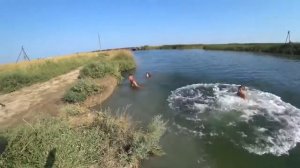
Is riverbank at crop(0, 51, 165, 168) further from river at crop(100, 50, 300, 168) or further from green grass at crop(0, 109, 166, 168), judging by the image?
river at crop(100, 50, 300, 168)

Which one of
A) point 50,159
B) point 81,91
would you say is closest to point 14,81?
point 81,91

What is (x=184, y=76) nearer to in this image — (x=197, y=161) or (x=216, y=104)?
(x=216, y=104)

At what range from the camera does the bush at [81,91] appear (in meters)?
18.3

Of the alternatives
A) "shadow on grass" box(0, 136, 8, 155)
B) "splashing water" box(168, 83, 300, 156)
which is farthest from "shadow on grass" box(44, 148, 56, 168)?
"splashing water" box(168, 83, 300, 156)

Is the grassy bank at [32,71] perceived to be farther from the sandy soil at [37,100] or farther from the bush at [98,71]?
the bush at [98,71]

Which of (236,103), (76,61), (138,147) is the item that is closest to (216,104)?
(236,103)

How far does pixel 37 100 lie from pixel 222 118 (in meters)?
11.8

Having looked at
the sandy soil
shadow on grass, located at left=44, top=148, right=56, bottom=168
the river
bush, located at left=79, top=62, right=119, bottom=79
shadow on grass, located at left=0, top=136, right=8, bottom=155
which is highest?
bush, located at left=79, top=62, right=119, bottom=79

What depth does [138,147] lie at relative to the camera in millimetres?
10156

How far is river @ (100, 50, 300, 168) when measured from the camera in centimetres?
1114

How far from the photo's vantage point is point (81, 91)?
62.6 ft

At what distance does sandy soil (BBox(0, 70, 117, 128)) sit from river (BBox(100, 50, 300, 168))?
1.26m

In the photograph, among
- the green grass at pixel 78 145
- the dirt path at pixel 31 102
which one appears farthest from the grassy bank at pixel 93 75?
the green grass at pixel 78 145

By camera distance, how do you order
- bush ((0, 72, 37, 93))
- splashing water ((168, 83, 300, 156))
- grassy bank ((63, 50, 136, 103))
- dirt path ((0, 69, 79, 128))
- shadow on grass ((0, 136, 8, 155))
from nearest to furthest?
1. shadow on grass ((0, 136, 8, 155))
2. splashing water ((168, 83, 300, 156))
3. dirt path ((0, 69, 79, 128))
4. grassy bank ((63, 50, 136, 103))
5. bush ((0, 72, 37, 93))
